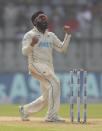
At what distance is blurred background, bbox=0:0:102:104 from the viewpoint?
22062mm

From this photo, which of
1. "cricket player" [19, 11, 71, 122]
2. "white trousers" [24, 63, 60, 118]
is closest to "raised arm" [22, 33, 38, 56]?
"cricket player" [19, 11, 71, 122]

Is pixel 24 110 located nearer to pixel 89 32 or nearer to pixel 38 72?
pixel 38 72

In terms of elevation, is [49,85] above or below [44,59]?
below

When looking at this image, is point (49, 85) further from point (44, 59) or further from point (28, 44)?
point (28, 44)

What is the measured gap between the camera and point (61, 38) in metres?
23.5

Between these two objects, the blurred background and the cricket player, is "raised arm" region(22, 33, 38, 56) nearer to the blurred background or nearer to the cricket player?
the cricket player

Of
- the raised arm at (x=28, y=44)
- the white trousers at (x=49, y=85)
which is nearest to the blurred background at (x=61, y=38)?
the white trousers at (x=49, y=85)

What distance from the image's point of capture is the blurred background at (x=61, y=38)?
22.1m

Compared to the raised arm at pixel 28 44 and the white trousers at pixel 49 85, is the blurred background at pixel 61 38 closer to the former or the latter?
the white trousers at pixel 49 85

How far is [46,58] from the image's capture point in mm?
12250

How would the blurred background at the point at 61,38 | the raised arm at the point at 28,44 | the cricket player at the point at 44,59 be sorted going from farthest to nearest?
the blurred background at the point at 61,38, the cricket player at the point at 44,59, the raised arm at the point at 28,44

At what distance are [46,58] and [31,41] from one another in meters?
0.46

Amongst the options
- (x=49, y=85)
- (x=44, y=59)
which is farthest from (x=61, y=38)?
(x=49, y=85)

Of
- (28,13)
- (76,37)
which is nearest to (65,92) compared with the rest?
(76,37)
